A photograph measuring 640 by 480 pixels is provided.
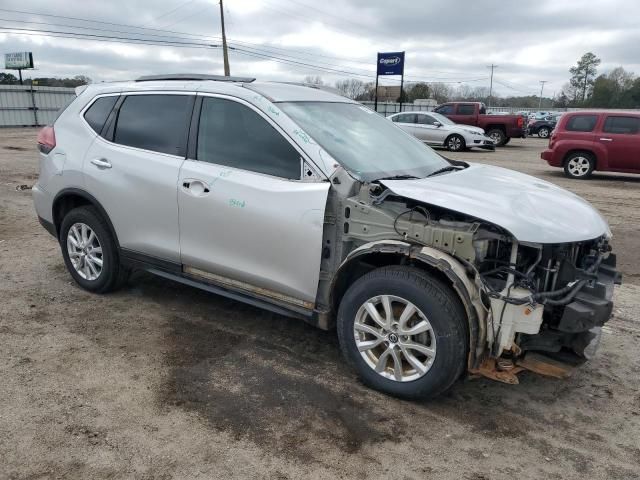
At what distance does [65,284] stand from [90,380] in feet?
6.65

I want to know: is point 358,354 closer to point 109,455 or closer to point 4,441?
point 109,455

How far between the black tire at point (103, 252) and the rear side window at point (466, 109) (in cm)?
2122

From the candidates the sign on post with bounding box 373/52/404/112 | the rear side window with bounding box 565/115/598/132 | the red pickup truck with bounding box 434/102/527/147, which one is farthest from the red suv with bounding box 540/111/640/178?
the sign on post with bounding box 373/52/404/112

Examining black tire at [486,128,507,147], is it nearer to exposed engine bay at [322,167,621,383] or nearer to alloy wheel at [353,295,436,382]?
exposed engine bay at [322,167,621,383]

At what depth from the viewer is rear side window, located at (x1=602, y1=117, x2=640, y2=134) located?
12594mm

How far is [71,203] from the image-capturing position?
4922mm

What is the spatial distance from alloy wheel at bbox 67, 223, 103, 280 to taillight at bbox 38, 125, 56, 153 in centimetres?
76

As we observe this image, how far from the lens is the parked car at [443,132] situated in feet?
64.7

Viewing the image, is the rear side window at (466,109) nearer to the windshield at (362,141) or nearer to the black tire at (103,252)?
the windshield at (362,141)

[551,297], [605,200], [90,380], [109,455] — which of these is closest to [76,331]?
[90,380]

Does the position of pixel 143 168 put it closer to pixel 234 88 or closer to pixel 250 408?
pixel 234 88

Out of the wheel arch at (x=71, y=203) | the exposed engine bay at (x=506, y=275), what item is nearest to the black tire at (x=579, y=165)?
the exposed engine bay at (x=506, y=275)

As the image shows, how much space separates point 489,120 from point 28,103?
2354 centimetres

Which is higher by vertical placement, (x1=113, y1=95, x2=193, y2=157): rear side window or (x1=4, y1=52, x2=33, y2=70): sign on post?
(x1=4, y1=52, x2=33, y2=70): sign on post
